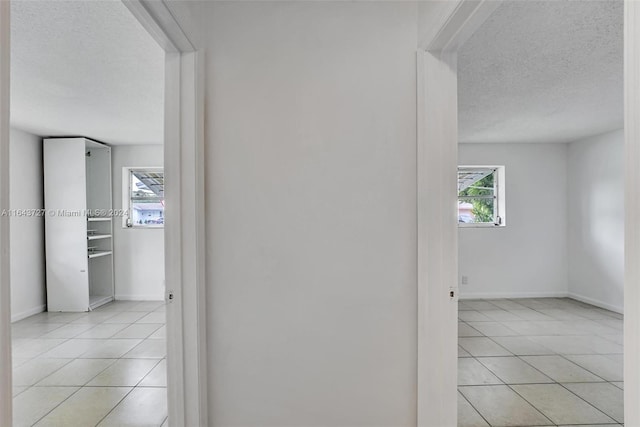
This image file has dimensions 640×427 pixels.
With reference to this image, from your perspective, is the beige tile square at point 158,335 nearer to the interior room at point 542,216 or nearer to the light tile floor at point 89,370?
the light tile floor at point 89,370

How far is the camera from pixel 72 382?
295 cm

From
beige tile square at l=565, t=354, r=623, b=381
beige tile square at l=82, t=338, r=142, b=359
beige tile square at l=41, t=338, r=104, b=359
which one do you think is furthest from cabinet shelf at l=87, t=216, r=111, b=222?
beige tile square at l=565, t=354, r=623, b=381

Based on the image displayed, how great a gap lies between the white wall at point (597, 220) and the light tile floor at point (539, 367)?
15.8 inches

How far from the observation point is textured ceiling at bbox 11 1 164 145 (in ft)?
6.86

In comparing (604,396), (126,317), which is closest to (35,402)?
(126,317)

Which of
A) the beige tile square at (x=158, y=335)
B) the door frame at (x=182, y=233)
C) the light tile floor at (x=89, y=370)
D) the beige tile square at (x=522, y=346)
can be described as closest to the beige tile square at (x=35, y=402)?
the light tile floor at (x=89, y=370)

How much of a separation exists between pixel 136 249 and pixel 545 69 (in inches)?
231

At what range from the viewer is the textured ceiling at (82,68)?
82.3 inches

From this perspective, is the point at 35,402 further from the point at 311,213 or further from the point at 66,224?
the point at 66,224

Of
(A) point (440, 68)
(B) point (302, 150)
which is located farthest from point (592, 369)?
(B) point (302, 150)

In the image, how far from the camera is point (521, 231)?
5.95 meters

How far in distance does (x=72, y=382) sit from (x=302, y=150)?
2.78 metres

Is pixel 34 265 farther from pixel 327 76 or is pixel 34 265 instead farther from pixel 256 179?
pixel 327 76

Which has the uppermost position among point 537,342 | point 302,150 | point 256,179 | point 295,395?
point 302,150
